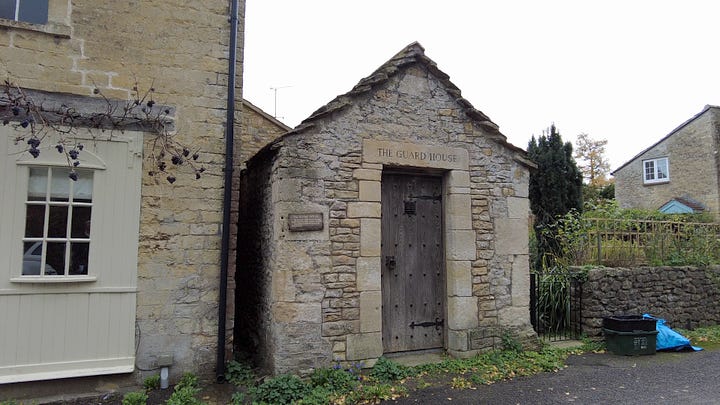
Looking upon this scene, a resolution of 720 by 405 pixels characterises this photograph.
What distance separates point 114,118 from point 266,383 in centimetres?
332

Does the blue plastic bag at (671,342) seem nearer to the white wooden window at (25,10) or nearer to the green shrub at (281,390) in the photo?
the green shrub at (281,390)

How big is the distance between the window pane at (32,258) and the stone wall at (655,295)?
7375 mm

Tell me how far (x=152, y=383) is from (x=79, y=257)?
1.56 meters

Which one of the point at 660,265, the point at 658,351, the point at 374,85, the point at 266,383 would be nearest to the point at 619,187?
the point at 660,265

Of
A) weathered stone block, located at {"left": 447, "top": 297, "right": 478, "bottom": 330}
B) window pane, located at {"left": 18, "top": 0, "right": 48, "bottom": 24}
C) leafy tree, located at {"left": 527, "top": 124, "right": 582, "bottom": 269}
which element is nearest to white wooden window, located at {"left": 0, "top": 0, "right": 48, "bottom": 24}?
window pane, located at {"left": 18, "top": 0, "right": 48, "bottom": 24}

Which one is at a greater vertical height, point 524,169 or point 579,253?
point 524,169

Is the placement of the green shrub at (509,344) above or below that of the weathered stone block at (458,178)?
below

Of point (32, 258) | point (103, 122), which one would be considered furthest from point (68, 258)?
point (103, 122)

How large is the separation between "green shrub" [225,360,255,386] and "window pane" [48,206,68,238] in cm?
230

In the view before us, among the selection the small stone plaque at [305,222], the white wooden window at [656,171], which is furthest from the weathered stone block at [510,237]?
the white wooden window at [656,171]

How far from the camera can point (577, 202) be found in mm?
10328

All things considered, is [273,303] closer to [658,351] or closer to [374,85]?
[374,85]

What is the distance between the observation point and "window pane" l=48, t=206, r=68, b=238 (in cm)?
454

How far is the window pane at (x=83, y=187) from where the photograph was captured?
466 cm
